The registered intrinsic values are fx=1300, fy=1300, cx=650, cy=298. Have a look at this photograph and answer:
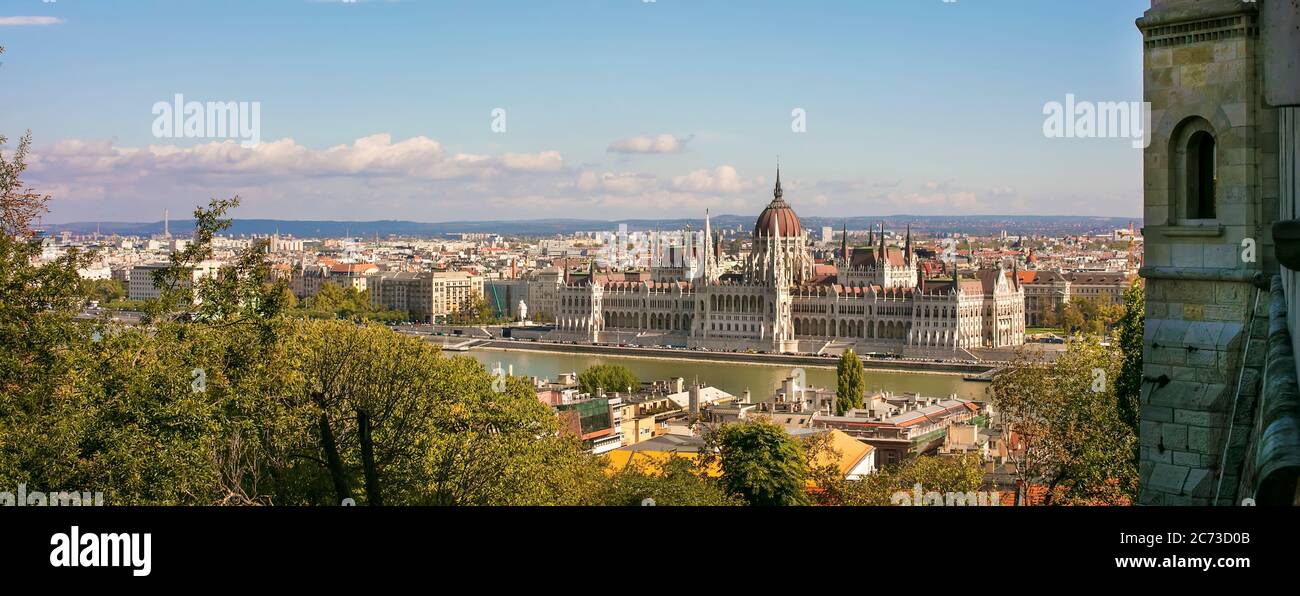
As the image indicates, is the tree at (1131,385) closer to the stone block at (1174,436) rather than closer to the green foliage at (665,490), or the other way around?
the green foliage at (665,490)

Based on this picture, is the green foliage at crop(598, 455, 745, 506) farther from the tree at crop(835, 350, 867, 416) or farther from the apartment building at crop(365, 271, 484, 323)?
the apartment building at crop(365, 271, 484, 323)

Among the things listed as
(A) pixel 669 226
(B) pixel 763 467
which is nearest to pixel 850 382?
(B) pixel 763 467

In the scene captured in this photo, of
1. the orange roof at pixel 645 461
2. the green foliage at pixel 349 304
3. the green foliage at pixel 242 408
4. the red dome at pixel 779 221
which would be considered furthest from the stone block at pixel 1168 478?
the red dome at pixel 779 221

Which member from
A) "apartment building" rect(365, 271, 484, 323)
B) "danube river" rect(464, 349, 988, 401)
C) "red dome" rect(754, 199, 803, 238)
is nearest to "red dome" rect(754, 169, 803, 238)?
"red dome" rect(754, 199, 803, 238)

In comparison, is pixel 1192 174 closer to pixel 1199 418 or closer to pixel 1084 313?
pixel 1199 418

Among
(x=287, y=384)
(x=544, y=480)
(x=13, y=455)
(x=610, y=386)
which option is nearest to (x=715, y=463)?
(x=544, y=480)
